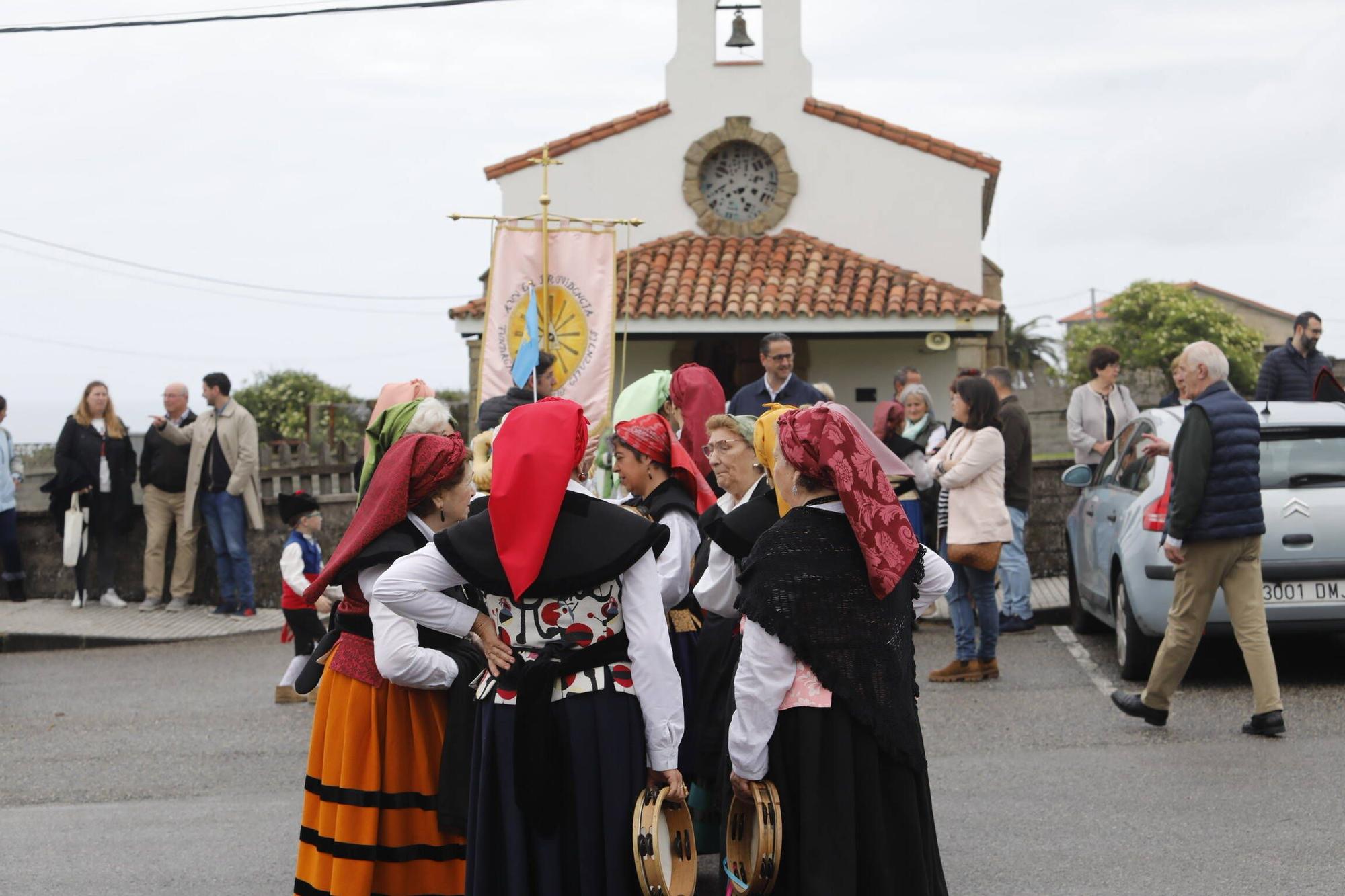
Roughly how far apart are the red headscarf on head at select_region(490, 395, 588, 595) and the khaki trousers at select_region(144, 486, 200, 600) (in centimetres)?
1010

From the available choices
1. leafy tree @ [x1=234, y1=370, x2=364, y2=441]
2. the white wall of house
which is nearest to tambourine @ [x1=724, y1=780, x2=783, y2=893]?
the white wall of house

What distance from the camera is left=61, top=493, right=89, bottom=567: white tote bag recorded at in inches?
513

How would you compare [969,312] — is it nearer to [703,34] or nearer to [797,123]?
[797,123]

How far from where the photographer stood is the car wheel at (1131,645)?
28.5 ft

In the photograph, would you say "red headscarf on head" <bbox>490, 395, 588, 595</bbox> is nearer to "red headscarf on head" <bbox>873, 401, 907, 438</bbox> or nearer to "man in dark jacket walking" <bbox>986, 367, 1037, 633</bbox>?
"red headscarf on head" <bbox>873, 401, 907, 438</bbox>

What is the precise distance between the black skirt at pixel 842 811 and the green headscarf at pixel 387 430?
191cm

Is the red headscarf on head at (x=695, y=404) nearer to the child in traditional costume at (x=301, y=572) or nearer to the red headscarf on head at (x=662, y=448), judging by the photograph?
the red headscarf on head at (x=662, y=448)

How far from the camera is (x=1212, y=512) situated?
280 inches

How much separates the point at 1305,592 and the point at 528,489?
5.83 meters

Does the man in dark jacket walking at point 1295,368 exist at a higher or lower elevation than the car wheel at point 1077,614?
higher

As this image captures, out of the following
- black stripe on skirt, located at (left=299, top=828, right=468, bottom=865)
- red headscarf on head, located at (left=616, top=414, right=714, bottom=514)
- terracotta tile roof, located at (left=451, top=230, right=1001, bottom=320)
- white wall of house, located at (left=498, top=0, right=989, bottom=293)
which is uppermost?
white wall of house, located at (left=498, top=0, right=989, bottom=293)

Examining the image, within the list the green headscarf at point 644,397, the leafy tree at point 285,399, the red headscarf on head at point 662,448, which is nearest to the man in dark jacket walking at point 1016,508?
the green headscarf at point 644,397

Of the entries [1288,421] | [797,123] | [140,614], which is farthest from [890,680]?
[797,123]

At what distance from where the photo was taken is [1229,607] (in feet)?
23.8
